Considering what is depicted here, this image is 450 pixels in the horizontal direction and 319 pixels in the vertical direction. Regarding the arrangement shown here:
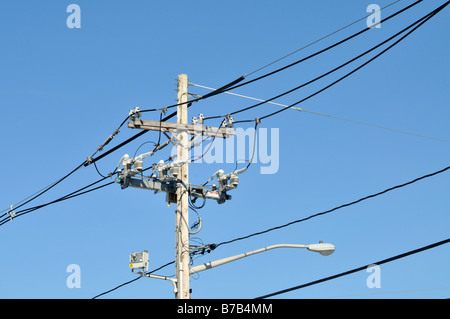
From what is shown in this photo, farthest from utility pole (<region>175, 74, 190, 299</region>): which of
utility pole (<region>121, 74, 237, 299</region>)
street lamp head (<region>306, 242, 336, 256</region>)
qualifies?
street lamp head (<region>306, 242, 336, 256</region>)

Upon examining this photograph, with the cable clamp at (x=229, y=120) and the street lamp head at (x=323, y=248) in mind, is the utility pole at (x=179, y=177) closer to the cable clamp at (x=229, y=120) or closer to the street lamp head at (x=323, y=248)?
the cable clamp at (x=229, y=120)

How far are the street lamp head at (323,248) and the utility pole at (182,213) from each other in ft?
10.4

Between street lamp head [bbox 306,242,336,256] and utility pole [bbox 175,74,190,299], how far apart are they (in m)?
3.18

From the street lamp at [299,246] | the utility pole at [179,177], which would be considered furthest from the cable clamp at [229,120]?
the street lamp at [299,246]

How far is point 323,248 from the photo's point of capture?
19828 mm

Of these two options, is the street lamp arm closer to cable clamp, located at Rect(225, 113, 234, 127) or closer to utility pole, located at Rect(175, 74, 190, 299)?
utility pole, located at Rect(175, 74, 190, 299)

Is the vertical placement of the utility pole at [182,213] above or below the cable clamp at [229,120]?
below

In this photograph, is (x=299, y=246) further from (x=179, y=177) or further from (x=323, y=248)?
(x=179, y=177)

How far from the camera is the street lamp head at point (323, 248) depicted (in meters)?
19.8

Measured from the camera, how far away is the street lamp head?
1980 centimetres

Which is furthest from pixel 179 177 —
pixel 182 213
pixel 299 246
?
pixel 299 246
